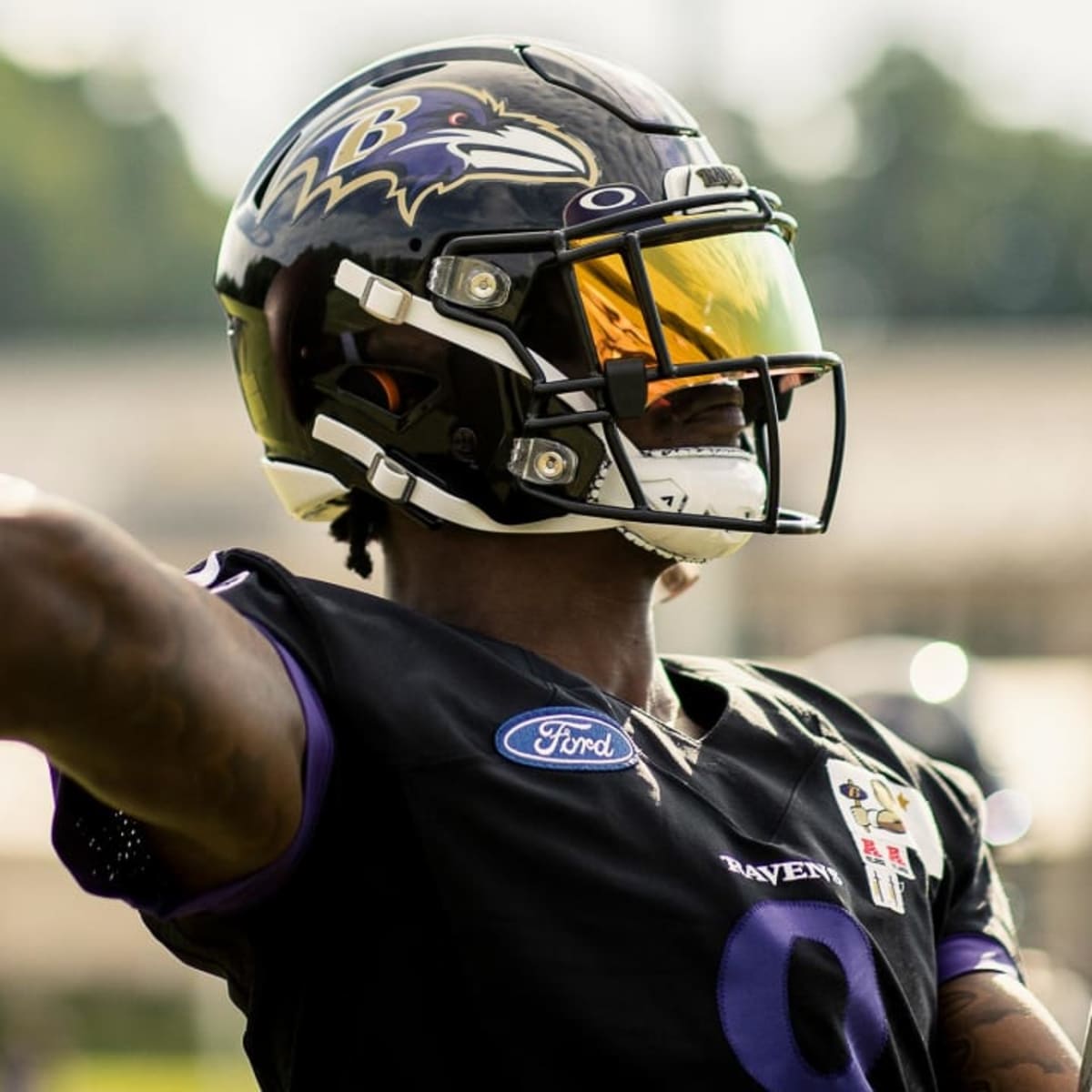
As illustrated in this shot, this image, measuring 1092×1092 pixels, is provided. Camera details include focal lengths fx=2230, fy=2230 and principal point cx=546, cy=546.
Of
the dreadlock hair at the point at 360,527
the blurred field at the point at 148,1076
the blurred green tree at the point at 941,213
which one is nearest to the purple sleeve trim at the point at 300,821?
the dreadlock hair at the point at 360,527

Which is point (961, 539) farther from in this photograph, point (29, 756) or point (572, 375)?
point (572, 375)

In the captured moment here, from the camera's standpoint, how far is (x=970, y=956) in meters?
2.61

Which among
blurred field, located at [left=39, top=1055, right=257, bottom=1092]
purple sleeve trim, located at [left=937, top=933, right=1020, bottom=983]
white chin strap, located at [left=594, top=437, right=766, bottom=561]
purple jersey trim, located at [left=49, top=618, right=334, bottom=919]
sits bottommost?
blurred field, located at [left=39, top=1055, right=257, bottom=1092]

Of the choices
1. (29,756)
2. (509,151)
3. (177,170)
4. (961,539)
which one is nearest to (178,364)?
(961,539)

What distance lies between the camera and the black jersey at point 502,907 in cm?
214

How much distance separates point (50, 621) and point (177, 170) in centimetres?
5741

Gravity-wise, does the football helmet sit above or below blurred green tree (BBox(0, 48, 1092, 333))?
above

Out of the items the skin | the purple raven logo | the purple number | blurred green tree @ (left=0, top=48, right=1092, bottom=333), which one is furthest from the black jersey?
blurred green tree @ (left=0, top=48, right=1092, bottom=333)

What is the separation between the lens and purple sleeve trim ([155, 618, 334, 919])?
80.9 inches

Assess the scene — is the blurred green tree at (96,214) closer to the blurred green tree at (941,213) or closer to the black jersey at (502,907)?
the blurred green tree at (941,213)

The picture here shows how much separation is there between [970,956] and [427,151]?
1.13 meters

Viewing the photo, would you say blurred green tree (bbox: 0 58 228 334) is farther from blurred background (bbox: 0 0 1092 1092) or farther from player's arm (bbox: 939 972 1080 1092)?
player's arm (bbox: 939 972 1080 1092)

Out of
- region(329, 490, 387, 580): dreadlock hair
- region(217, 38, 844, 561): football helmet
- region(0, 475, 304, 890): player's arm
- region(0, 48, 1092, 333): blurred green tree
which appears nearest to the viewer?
region(0, 475, 304, 890): player's arm

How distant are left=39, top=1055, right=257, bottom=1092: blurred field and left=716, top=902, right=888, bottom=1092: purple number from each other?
1174 centimetres
